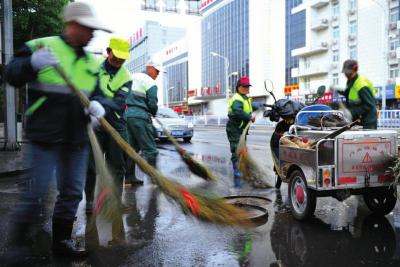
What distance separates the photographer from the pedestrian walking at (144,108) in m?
6.41

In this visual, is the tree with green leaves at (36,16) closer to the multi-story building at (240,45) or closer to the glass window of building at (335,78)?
the glass window of building at (335,78)

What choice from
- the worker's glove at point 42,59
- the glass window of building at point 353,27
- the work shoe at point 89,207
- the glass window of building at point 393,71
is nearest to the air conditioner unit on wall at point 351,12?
the glass window of building at point 353,27

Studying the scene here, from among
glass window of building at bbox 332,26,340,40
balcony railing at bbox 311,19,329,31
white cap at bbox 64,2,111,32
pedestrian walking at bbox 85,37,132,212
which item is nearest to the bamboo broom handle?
white cap at bbox 64,2,111,32

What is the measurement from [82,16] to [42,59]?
1.59 ft

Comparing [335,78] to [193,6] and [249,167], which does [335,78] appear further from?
[193,6]

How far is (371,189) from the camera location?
4.82 m

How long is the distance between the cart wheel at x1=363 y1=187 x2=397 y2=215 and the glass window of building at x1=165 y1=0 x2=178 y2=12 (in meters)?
69.5

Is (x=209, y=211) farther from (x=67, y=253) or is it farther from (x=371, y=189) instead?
(x=371, y=189)

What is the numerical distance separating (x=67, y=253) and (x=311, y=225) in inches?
101

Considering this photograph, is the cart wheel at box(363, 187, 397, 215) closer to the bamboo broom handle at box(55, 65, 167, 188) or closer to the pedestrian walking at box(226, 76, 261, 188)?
the pedestrian walking at box(226, 76, 261, 188)

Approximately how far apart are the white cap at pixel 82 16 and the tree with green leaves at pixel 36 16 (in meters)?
13.9

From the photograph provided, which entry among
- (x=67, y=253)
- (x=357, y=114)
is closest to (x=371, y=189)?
(x=357, y=114)

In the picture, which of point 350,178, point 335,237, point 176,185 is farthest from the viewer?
point 350,178

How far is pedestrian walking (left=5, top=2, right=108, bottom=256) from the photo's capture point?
123 inches
